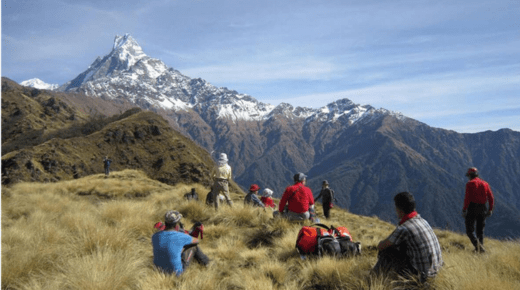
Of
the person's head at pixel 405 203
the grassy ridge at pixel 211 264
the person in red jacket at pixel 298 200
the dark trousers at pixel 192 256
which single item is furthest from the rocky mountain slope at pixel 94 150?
the person's head at pixel 405 203

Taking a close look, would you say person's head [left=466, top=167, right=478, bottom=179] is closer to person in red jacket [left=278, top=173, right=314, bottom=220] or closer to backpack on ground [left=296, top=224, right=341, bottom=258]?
person in red jacket [left=278, top=173, right=314, bottom=220]

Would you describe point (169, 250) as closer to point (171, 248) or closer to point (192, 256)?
point (171, 248)

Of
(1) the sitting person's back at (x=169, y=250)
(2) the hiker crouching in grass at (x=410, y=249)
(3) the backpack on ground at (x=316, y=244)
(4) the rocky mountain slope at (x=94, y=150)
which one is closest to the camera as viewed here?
(2) the hiker crouching in grass at (x=410, y=249)

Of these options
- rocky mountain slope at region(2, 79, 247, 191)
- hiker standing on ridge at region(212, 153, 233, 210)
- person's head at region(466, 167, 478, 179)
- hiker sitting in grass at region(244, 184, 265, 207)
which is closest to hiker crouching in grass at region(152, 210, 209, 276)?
hiker standing on ridge at region(212, 153, 233, 210)

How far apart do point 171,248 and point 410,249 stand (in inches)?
155

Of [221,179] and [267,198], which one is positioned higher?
[221,179]

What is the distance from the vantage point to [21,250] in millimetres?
5773

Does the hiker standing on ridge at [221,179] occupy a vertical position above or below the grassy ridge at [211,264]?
above

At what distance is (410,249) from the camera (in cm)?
500

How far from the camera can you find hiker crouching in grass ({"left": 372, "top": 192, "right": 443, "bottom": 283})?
4.90 m

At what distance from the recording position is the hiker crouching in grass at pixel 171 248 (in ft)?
18.4

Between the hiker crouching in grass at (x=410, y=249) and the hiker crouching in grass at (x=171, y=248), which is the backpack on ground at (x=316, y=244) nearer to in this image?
the hiker crouching in grass at (x=410, y=249)

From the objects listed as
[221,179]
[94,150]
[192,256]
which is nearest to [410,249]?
[192,256]

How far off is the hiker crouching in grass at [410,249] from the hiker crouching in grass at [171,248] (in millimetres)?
3288
